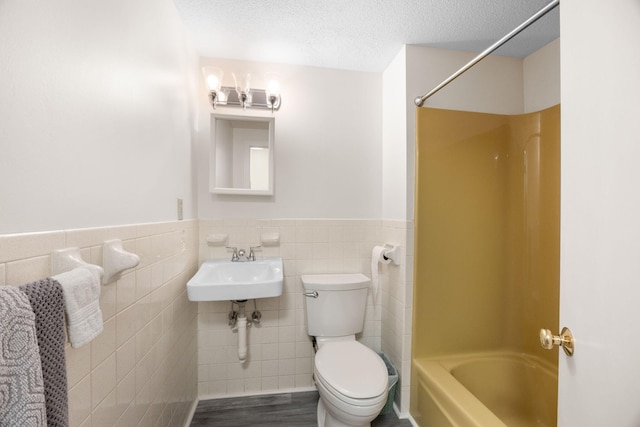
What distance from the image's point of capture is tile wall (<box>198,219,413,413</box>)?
1.69 meters

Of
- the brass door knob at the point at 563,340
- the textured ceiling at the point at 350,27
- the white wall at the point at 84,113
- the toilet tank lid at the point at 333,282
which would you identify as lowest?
the toilet tank lid at the point at 333,282

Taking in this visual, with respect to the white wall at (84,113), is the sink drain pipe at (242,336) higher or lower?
lower

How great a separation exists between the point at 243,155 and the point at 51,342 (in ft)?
4.56

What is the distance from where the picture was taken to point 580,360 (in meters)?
0.60

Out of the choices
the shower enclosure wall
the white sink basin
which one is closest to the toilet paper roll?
the shower enclosure wall

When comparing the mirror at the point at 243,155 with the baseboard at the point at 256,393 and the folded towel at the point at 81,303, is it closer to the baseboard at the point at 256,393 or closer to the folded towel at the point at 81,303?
the folded towel at the point at 81,303

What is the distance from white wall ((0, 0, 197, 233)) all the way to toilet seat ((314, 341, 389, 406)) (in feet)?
3.58

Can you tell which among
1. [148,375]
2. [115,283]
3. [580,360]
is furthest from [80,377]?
[580,360]

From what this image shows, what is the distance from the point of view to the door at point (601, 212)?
1.65 ft

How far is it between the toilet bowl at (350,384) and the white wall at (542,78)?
1.83m

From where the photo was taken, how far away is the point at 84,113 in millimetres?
696

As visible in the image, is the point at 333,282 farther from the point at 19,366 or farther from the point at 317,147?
the point at 19,366

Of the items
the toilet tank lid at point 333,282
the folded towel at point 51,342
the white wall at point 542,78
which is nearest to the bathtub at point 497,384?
the toilet tank lid at point 333,282

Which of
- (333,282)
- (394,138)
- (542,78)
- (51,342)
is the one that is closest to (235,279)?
(333,282)
